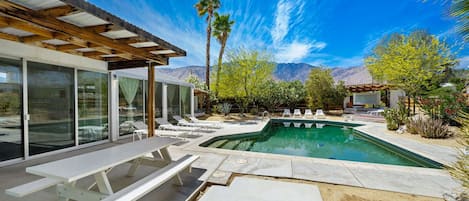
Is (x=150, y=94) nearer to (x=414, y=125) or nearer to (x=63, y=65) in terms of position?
(x=63, y=65)

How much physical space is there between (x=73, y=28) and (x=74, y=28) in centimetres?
1

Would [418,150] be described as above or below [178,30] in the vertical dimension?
below

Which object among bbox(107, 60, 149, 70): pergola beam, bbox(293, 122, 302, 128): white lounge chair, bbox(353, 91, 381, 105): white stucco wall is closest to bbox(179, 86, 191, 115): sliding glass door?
bbox(107, 60, 149, 70): pergola beam

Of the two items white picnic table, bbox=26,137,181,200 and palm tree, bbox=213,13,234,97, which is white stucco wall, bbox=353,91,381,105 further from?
white picnic table, bbox=26,137,181,200

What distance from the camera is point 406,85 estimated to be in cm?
1168

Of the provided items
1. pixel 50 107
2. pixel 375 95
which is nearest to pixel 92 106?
pixel 50 107

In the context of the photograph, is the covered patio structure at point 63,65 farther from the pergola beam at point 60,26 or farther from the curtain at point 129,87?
the curtain at point 129,87

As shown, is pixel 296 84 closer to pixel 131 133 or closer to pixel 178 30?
pixel 178 30

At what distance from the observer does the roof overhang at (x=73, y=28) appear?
2332mm

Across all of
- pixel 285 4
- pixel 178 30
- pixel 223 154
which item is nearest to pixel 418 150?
pixel 223 154

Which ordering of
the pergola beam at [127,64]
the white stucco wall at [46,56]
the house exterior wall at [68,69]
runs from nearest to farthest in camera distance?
1. the white stucco wall at [46,56]
2. the house exterior wall at [68,69]
3. the pergola beam at [127,64]

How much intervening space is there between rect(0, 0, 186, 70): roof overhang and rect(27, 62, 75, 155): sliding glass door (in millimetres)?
749

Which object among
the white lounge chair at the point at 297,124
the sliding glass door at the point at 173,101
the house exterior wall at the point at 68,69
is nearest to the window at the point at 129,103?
the house exterior wall at the point at 68,69

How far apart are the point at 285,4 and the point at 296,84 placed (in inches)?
298
